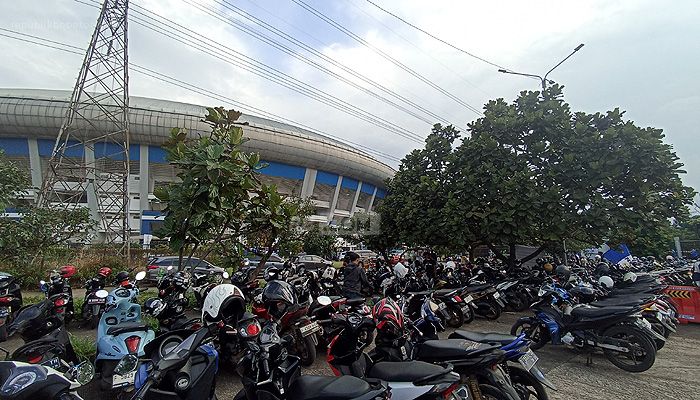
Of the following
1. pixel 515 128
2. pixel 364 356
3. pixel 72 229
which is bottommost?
pixel 72 229

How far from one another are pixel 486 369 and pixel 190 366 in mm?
2348

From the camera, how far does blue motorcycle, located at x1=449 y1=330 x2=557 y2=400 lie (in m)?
3.01

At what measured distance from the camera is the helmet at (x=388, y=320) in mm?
3455

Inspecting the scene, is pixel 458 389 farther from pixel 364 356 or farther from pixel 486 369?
pixel 364 356

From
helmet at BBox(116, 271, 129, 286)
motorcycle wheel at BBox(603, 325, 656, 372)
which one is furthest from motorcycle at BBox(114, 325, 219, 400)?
motorcycle wheel at BBox(603, 325, 656, 372)

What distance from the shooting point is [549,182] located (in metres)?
8.14

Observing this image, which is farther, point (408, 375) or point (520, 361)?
point (520, 361)

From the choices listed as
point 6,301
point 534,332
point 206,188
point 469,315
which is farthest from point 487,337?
point 6,301

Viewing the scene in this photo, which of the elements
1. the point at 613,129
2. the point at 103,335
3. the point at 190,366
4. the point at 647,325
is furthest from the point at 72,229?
the point at 613,129

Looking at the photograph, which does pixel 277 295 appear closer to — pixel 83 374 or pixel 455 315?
pixel 83 374

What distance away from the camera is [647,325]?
4.73m

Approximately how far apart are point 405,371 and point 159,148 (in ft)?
112

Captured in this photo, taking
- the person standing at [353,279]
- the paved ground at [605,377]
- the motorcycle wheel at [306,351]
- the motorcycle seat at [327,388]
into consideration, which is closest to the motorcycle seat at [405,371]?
the motorcycle seat at [327,388]

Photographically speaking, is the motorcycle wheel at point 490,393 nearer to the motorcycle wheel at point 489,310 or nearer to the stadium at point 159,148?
the motorcycle wheel at point 489,310
